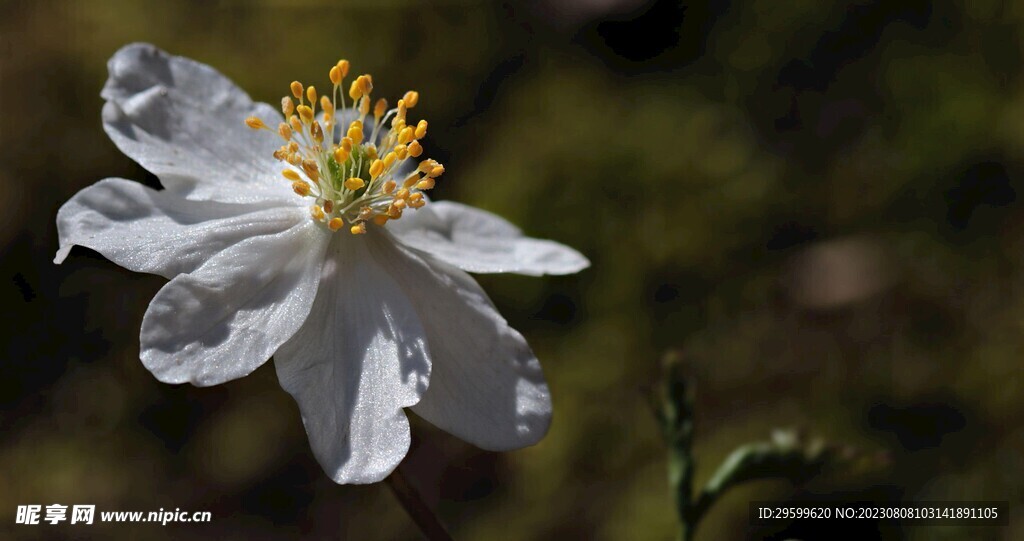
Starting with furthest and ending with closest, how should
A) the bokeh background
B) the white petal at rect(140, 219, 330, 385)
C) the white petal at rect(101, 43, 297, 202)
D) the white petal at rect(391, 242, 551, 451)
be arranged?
the bokeh background < the white petal at rect(101, 43, 297, 202) < the white petal at rect(391, 242, 551, 451) < the white petal at rect(140, 219, 330, 385)

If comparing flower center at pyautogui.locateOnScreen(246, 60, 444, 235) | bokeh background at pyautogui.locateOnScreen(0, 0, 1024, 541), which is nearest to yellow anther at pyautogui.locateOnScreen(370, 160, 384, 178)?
flower center at pyautogui.locateOnScreen(246, 60, 444, 235)

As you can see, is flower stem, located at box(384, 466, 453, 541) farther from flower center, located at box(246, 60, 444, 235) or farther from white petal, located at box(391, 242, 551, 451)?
flower center, located at box(246, 60, 444, 235)

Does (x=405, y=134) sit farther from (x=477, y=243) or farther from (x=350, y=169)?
(x=477, y=243)

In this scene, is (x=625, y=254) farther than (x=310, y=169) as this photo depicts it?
Yes

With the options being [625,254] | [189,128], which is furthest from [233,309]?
[625,254]

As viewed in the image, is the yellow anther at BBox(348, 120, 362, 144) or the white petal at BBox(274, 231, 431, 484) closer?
the white petal at BBox(274, 231, 431, 484)

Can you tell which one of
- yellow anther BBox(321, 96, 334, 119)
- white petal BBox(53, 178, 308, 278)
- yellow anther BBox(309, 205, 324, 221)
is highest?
yellow anther BBox(321, 96, 334, 119)

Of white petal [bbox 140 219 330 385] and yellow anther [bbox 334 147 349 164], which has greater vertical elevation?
yellow anther [bbox 334 147 349 164]

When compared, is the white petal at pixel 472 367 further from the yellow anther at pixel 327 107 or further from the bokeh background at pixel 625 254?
the bokeh background at pixel 625 254
